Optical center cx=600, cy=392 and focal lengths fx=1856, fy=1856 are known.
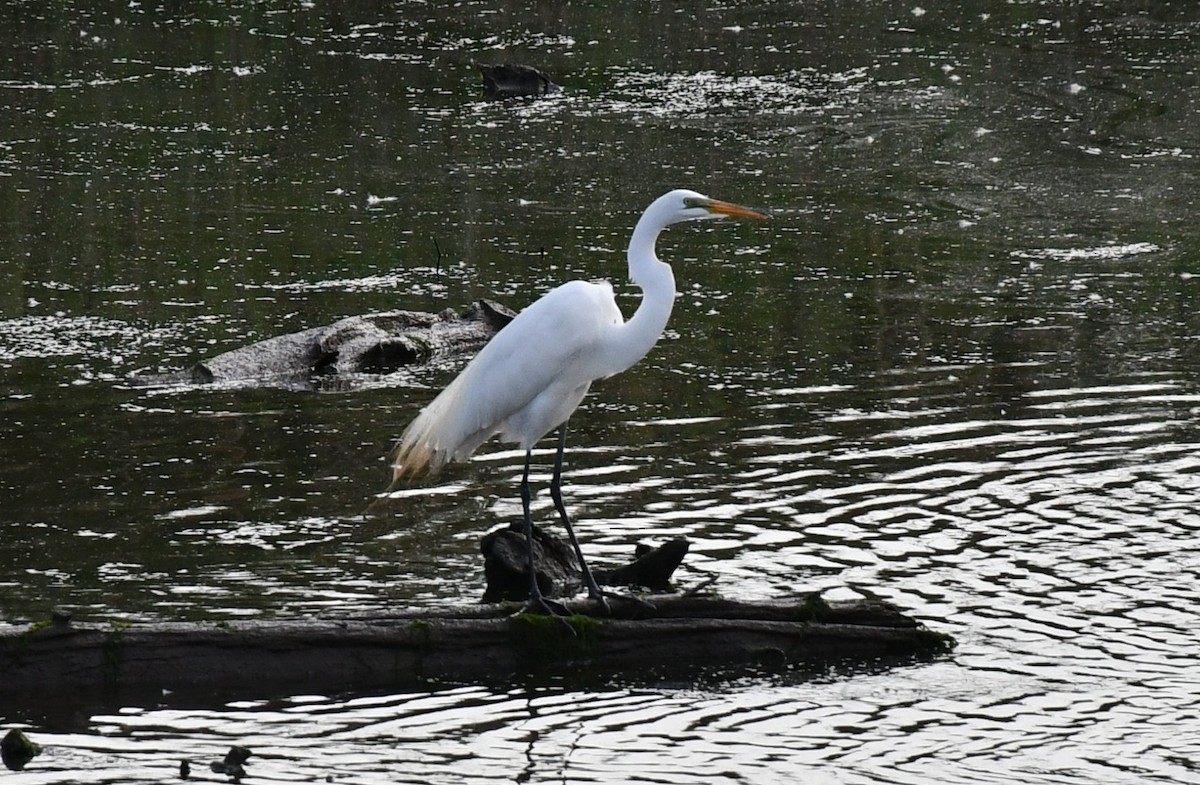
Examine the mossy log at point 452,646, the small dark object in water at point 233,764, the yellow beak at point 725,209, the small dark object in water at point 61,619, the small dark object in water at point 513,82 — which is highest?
the small dark object in water at point 513,82

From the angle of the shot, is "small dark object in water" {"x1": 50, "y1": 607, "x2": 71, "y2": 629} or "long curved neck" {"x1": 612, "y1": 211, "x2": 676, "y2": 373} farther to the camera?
"long curved neck" {"x1": 612, "y1": 211, "x2": 676, "y2": 373}

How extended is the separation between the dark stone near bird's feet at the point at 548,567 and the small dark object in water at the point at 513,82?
1422 centimetres

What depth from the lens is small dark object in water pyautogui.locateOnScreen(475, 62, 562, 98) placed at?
21859 mm

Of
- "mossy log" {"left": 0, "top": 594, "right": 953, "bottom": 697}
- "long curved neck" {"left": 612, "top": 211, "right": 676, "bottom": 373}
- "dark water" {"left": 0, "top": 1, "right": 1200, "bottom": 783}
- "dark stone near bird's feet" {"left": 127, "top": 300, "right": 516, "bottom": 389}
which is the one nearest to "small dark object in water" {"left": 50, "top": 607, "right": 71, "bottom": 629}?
"mossy log" {"left": 0, "top": 594, "right": 953, "bottom": 697}

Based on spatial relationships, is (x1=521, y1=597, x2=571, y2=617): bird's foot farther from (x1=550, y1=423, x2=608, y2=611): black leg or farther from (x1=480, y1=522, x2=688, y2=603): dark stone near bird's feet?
(x1=480, y1=522, x2=688, y2=603): dark stone near bird's feet

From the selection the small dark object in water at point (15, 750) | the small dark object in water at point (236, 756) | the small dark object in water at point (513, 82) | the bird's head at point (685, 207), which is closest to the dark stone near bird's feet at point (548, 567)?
the bird's head at point (685, 207)

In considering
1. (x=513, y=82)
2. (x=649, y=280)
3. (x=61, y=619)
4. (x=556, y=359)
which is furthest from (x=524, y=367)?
(x=513, y=82)

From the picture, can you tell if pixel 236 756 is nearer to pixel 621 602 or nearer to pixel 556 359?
pixel 621 602

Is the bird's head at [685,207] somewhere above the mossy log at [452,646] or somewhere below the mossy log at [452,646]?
above

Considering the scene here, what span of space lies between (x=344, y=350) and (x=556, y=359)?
13.8ft

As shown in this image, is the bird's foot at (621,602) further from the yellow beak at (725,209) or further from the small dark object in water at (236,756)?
the small dark object in water at (236,756)

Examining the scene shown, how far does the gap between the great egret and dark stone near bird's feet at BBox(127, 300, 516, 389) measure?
11.7 feet

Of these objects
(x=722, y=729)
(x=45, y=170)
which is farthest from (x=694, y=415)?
(x=45, y=170)

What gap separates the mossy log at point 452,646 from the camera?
6898 mm
